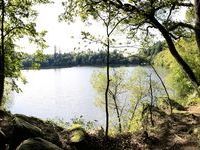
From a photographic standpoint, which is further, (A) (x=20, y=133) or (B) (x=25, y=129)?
(B) (x=25, y=129)

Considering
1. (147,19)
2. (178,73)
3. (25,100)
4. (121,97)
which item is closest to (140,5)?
(147,19)

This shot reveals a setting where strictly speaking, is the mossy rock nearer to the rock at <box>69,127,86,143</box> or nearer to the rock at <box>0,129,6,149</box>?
the rock at <box>69,127,86,143</box>

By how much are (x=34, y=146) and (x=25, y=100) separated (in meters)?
88.8

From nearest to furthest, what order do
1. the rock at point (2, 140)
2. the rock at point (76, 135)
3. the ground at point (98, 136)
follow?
the rock at point (2, 140) < the ground at point (98, 136) < the rock at point (76, 135)

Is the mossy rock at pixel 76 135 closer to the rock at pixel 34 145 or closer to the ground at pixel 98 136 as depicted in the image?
the ground at pixel 98 136

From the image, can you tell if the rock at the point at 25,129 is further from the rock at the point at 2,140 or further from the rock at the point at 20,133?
the rock at the point at 2,140

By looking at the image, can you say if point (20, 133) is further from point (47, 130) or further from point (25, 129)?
point (47, 130)

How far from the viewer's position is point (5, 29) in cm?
2284

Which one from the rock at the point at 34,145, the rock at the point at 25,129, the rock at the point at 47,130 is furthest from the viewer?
the rock at the point at 47,130

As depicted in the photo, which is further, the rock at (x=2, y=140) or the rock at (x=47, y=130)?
the rock at (x=47, y=130)

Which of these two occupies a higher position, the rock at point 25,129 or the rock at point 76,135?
the rock at point 25,129

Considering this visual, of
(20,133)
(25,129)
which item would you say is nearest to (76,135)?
(25,129)

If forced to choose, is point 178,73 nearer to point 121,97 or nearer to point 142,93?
point 142,93

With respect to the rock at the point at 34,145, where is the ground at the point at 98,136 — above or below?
below
